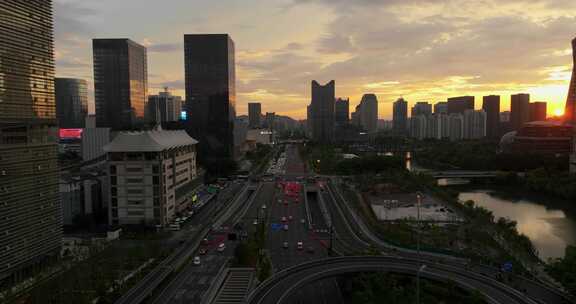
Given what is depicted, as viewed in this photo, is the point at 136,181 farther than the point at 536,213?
No

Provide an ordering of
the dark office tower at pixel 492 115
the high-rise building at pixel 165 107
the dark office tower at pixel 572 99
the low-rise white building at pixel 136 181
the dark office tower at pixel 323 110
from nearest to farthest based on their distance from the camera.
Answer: the low-rise white building at pixel 136 181 < the dark office tower at pixel 572 99 < the high-rise building at pixel 165 107 < the dark office tower at pixel 492 115 < the dark office tower at pixel 323 110

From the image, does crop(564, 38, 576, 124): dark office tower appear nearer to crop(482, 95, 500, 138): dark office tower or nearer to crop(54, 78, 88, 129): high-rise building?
crop(482, 95, 500, 138): dark office tower

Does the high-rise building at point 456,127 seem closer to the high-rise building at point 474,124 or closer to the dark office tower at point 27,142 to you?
the high-rise building at point 474,124

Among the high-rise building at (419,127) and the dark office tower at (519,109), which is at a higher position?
the dark office tower at (519,109)

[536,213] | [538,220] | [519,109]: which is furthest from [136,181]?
[519,109]

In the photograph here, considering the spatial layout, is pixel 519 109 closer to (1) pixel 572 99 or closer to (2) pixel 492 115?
(2) pixel 492 115

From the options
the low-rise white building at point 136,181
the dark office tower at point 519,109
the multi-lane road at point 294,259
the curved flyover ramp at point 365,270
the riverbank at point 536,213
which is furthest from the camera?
the dark office tower at point 519,109

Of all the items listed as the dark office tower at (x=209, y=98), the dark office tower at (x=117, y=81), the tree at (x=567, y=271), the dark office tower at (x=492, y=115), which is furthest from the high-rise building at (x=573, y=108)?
the dark office tower at (x=492, y=115)
